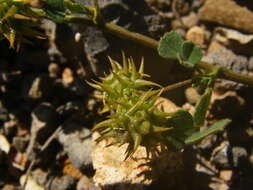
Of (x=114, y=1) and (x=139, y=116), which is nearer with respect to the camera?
(x=139, y=116)

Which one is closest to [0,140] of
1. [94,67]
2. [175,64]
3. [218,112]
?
[94,67]

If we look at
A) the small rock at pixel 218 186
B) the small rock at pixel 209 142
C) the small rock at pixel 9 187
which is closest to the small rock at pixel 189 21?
the small rock at pixel 209 142

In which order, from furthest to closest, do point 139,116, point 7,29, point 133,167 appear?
point 133,167, point 7,29, point 139,116

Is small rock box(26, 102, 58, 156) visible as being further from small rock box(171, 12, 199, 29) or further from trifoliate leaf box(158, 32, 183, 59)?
small rock box(171, 12, 199, 29)

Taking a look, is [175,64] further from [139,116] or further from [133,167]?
[139,116]

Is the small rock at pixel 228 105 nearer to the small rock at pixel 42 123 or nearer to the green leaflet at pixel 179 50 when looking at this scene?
the green leaflet at pixel 179 50

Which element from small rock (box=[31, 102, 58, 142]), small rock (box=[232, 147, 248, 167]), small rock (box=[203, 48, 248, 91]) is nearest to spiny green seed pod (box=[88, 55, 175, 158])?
small rock (box=[232, 147, 248, 167])
